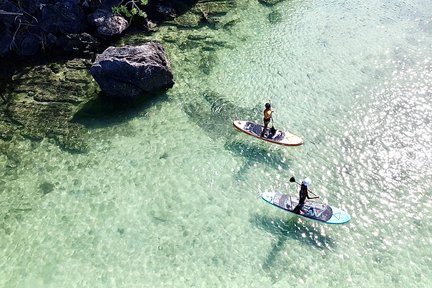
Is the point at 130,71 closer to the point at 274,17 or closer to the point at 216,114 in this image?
the point at 216,114

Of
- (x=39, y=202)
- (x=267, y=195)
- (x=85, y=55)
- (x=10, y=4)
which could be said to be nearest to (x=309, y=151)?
(x=267, y=195)

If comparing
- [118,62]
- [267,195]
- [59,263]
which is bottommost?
[59,263]

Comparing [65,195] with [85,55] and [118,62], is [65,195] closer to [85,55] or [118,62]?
[118,62]

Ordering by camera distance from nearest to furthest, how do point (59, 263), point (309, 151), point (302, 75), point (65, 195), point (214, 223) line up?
point (59, 263) < point (214, 223) < point (65, 195) < point (309, 151) < point (302, 75)

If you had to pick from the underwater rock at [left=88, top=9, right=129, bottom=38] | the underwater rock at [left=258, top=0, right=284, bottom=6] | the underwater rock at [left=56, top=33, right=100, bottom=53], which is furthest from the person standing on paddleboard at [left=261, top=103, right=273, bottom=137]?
the underwater rock at [left=258, top=0, right=284, bottom=6]

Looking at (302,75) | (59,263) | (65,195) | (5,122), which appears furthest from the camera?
(302,75)

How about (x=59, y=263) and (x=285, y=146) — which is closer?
(x=59, y=263)

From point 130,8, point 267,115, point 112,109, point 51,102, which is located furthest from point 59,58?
point 267,115

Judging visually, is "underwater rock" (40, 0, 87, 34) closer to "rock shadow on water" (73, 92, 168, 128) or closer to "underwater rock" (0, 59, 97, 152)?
"underwater rock" (0, 59, 97, 152)
